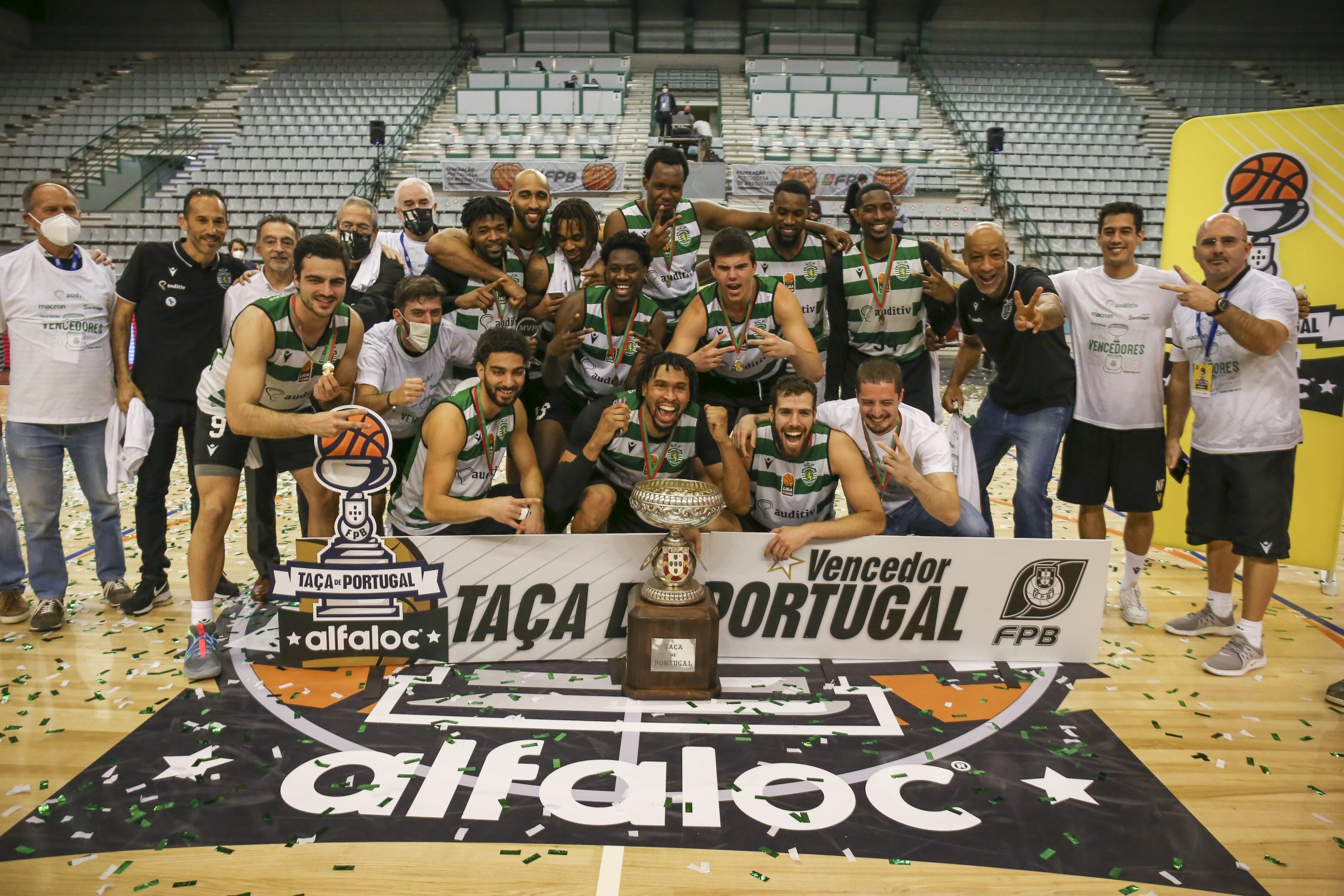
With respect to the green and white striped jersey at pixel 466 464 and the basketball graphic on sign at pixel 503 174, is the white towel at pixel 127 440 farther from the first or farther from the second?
the basketball graphic on sign at pixel 503 174

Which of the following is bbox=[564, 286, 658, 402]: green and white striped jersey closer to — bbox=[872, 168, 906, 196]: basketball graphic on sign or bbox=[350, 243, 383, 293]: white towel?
bbox=[350, 243, 383, 293]: white towel

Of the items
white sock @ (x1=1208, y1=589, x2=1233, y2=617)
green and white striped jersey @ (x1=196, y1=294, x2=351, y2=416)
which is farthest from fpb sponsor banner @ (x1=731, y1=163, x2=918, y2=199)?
green and white striped jersey @ (x1=196, y1=294, x2=351, y2=416)

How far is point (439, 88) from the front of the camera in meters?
19.6

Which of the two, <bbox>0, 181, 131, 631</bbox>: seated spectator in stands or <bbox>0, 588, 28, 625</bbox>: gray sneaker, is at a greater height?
<bbox>0, 181, 131, 631</bbox>: seated spectator in stands

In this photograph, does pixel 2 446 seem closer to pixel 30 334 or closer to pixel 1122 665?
pixel 30 334

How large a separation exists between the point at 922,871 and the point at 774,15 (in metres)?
22.8

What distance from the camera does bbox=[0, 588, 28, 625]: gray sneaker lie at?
3859 mm

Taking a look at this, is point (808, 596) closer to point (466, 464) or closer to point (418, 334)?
point (466, 464)

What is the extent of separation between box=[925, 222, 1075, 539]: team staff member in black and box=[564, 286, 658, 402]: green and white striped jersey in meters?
1.38

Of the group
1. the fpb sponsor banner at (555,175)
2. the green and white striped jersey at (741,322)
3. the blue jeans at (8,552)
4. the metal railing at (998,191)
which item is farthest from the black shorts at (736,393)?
the fpb sponsor banner at (555,175)

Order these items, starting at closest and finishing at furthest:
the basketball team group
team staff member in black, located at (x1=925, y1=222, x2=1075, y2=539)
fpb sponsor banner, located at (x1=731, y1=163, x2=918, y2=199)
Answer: the basketball team group → team staff member in black, located at (x1=925, y1=222, x2=1075, y2=539) → fpb sponsor banner, located at (x1=731, y1=163, x2=918, y2=199)

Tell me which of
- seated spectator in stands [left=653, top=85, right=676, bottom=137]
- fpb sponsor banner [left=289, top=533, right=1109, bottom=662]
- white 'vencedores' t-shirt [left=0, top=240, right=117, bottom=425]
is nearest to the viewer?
fpb sponsor banner [left=289, top=533, right=1109, bottom=662]

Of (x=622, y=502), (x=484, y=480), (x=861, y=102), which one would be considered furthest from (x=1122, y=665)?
(x=861, y=102)

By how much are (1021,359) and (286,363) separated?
3.21 m
